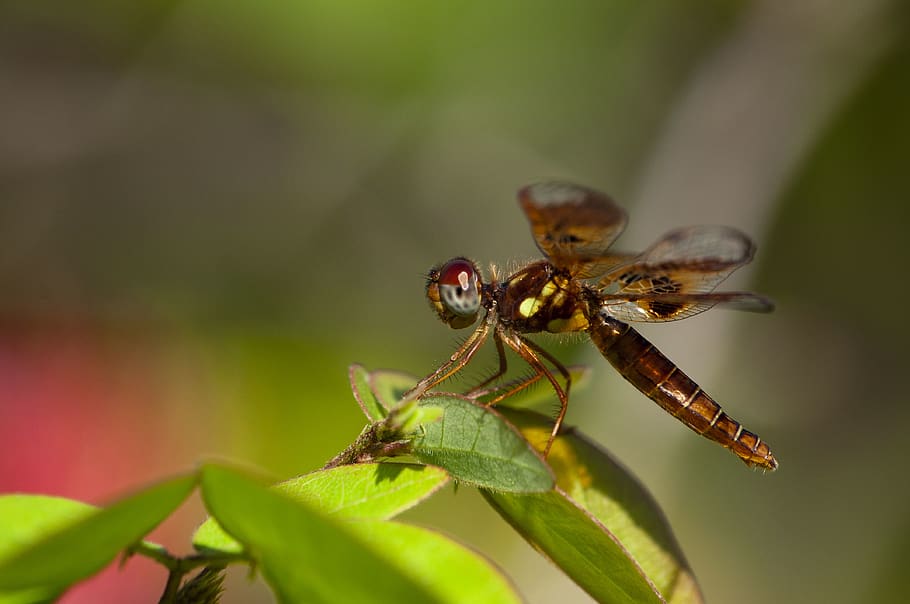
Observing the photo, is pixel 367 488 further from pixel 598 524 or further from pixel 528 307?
pixel 528 307

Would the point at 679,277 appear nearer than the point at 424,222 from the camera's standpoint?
Yes

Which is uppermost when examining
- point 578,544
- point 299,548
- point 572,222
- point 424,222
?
point 424,222

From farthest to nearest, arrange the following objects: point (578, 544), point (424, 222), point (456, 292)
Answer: point (424, 222) < point (456, 292) < point (578, 544)

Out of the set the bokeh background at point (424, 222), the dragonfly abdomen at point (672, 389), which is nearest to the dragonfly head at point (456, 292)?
the dragonfly abdomen at point (672, 389)

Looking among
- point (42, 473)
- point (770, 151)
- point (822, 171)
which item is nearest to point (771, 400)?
point (770, 151)

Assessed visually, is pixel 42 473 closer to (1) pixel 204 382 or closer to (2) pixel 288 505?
(1) pixel 204 382

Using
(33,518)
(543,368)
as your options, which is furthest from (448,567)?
(543,368)

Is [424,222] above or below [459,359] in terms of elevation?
above

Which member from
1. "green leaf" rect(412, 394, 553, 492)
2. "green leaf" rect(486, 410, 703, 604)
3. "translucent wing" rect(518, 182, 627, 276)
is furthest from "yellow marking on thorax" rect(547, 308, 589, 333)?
"green leaf" rect(412, 394, 553, 492)
